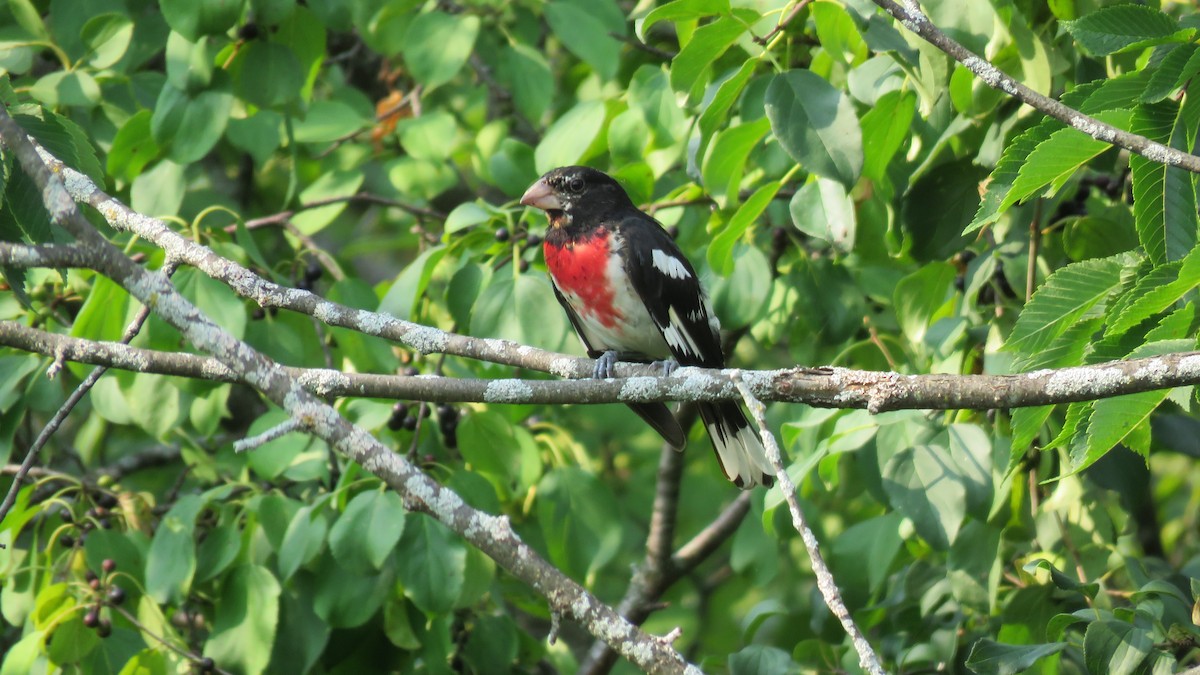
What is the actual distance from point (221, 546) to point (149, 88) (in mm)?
1917

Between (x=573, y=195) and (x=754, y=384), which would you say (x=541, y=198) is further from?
(x=754, y=384)

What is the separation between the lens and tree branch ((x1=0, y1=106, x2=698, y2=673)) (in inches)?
91.7

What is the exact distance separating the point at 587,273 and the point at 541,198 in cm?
32

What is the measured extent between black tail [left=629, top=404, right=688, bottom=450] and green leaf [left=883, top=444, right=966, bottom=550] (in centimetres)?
104

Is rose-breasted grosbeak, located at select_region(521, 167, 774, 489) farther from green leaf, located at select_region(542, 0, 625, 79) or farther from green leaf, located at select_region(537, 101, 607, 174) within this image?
green leaf, located at select_region(542, 0, 625, 79)

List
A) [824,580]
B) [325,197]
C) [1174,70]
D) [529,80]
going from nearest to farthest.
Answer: [824,580] < [1174,70] < [529,80] < [325,197]

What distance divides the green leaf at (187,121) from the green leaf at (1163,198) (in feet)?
9.85

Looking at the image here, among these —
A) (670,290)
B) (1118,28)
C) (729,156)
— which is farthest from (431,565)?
(1118,28)

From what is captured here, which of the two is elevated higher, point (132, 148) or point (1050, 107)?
point (1050, 107)

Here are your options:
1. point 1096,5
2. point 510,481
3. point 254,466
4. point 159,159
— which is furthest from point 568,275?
point 1096,5

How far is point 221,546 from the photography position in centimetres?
393

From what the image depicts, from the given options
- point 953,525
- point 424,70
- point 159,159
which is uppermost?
point 424,70

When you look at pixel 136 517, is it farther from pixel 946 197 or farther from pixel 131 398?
pixel 946 197

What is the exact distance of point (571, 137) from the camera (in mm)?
4137
